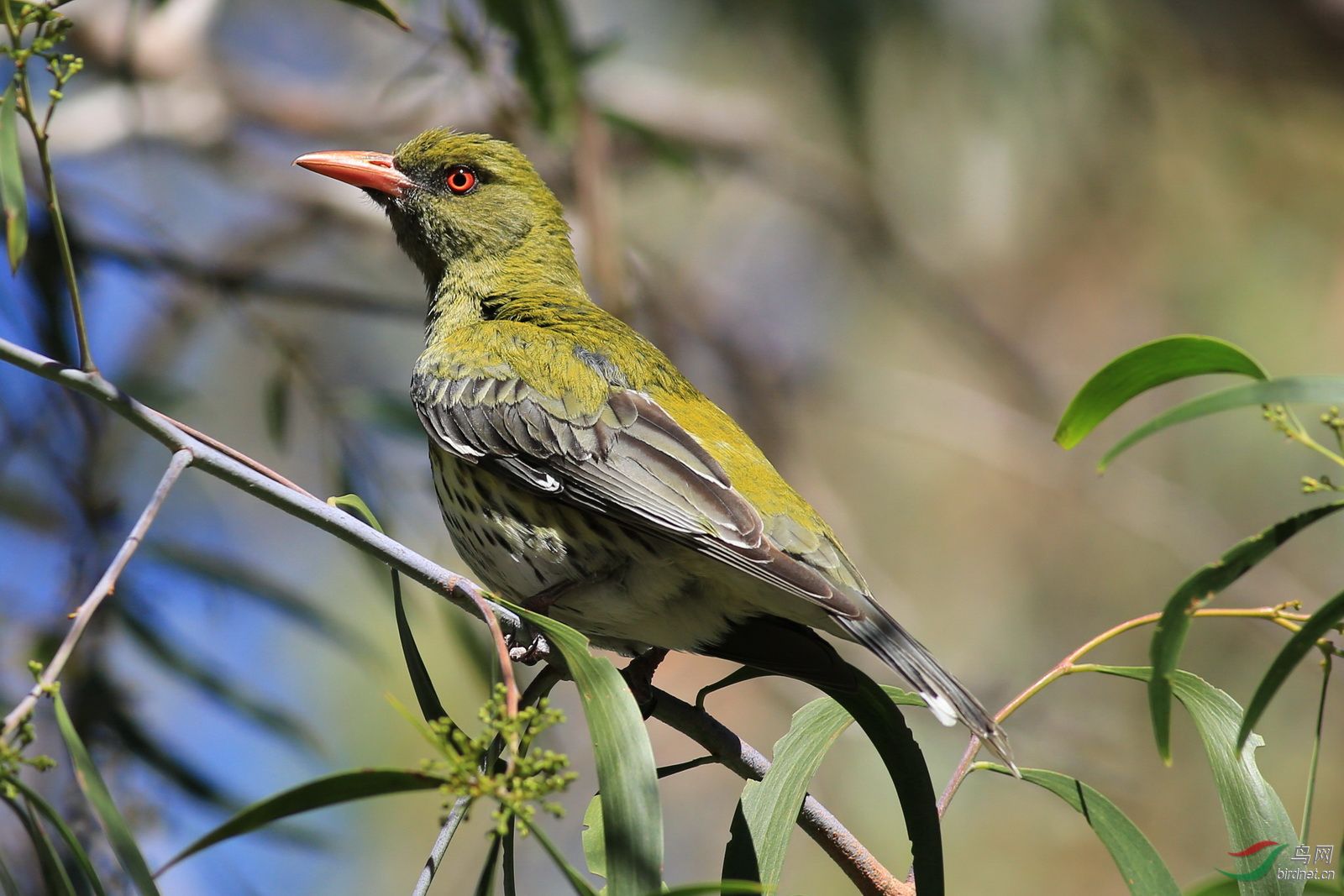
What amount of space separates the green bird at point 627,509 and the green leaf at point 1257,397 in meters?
0.87

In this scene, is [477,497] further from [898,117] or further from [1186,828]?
[1186,828]

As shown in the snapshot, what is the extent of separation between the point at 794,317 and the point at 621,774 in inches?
360

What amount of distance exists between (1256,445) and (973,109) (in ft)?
13.4

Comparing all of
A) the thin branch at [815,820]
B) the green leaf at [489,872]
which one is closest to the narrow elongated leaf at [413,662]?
the green leaf at [489,872]

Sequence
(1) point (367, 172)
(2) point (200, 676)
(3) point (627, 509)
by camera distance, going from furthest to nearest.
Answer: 1. (2) point (200, 676)
2. (1) point (367, 172)
3. (3) point (627, 509)

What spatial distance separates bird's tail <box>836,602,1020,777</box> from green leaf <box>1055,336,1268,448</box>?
592 millimetres

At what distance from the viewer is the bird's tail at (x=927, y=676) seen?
2340 millimetres

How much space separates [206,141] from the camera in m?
7.14

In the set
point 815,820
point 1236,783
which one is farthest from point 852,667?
point 1236,783

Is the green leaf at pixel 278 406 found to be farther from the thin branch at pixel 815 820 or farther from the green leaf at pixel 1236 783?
the green leaf at pixel 1236 783

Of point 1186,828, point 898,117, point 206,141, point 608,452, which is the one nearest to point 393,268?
point 206,141

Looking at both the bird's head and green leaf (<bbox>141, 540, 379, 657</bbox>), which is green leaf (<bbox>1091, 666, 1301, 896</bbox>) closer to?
the bird's head

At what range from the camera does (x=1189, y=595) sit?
1738 mm

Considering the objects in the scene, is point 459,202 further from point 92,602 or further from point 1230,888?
point 1230,888
